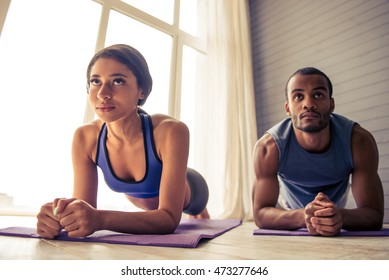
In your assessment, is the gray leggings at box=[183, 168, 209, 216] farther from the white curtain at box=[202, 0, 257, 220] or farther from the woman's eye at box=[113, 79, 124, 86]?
the woman's eye at box=[113, 79, 124, 86]

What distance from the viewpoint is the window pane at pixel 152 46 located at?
2.58 metres

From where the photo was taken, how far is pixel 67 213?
0.61 m

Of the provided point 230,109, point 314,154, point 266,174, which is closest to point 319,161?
point 314,154

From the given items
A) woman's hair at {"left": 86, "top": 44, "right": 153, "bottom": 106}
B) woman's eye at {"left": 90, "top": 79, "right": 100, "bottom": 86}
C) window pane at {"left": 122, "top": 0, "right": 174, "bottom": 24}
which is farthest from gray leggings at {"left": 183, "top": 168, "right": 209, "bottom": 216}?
window pane at {"left": 122, "top": 0, "right": 174, "bottom": 24}

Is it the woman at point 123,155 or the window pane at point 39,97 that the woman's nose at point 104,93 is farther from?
the window pane at point 39,97

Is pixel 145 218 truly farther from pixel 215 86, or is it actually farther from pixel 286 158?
pixel 215 86

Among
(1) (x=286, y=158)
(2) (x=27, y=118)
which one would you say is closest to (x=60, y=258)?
(1) (x=286, y=158)

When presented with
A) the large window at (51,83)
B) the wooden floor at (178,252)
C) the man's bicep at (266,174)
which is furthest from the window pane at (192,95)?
the wooden floor at (178,252)

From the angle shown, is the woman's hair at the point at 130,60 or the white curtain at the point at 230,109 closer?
the woman's hair at the point at 130,60

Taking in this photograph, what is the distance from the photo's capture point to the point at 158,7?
2986mm

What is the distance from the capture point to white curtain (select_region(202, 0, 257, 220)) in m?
2.56

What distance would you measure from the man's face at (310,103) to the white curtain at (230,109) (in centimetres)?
140

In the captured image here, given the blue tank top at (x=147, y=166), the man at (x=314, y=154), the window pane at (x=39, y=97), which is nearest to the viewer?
the blue tank top at (x=147, y=166)

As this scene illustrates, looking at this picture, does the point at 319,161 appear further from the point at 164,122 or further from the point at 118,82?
the point at 118,82
